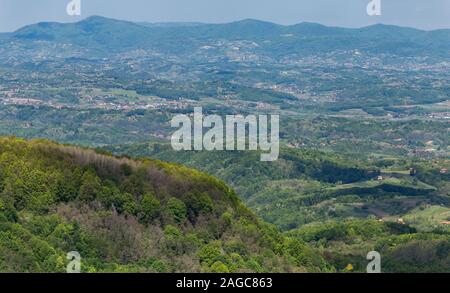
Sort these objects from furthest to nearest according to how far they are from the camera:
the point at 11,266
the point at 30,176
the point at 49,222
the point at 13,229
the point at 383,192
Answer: the point at 383,192 → the point at 30,176 → the point at 49,222 → the point at 13,229 → the point at 11,266

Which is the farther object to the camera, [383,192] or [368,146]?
[368,146]

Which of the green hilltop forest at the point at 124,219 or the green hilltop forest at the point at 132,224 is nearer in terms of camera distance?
the green hilltop forest at the point at 132,224

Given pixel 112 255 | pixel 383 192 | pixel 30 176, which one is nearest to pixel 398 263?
pixel 112 255

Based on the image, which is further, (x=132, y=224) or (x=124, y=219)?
(x=124, y=219)

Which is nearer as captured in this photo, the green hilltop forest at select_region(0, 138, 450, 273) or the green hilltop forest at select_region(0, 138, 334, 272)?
the green hilltop forest at select_region(0, 138, 450, 273)

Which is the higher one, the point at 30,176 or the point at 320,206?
the point at 30,176

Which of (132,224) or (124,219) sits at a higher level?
(124,219)
